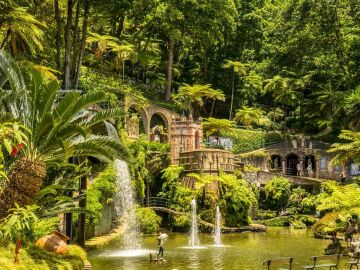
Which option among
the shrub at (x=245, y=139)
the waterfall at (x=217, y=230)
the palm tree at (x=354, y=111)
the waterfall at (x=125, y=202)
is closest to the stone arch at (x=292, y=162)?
the shrub at (x=245, y=139)

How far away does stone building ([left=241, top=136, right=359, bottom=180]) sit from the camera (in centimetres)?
4466

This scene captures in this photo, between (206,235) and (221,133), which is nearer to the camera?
(206,235)

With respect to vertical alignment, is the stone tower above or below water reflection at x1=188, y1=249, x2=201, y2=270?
above

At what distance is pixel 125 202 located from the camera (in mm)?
29703

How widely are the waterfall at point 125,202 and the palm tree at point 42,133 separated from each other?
1298 centimetres

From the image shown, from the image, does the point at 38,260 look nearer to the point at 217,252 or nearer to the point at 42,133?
the point at 42,133

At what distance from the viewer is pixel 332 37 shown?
51312mm

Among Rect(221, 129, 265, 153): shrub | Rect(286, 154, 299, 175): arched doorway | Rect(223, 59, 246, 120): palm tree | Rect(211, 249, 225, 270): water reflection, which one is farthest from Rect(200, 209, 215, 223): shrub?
Rect(223, 59, 246, 120): palm tree

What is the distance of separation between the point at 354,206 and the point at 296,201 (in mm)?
15642

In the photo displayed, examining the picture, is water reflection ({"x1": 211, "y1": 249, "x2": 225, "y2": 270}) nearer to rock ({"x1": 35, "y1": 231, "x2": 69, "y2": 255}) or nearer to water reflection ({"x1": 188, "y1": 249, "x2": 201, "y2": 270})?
water reflection ({"x1": 188, "y1": 249, "x2": 201, "y2": 270})

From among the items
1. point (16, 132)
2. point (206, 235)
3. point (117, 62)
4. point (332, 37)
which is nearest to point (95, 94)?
point (16, 132)

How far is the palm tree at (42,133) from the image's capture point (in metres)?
13.3

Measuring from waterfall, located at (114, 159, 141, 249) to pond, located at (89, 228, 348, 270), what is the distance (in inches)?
34.7

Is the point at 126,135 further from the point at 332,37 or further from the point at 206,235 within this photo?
the point at 332,37
